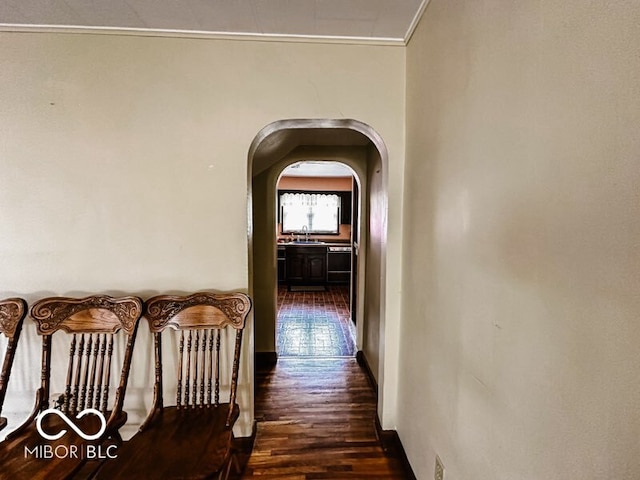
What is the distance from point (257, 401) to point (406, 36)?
8.62 ft

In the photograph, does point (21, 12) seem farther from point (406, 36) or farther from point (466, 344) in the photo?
point (466, 344)

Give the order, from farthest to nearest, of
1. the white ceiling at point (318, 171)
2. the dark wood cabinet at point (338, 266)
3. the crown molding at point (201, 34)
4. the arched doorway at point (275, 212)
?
the dark wood cabinet at point (338, 266) < the white ceiling at point (318, 171) < the arched doorway at point (275, 212) < the crown molding at point (201, 34)

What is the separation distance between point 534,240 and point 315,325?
3.73 meters

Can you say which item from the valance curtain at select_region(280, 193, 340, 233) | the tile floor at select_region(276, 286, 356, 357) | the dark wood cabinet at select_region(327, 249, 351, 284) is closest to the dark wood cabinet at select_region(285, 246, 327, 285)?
the dark wood cabinet at select_region(327, 249, 351, 284)

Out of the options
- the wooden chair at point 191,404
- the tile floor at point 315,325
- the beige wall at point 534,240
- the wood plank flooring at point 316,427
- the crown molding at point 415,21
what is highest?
the crown molding at point 415,21

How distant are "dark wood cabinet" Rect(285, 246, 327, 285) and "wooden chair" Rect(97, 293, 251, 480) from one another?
445 cm

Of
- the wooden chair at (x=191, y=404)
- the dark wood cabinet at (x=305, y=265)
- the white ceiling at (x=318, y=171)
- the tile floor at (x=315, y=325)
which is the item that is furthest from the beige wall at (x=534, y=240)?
the dark wood cabinet at (x=305, y=265)

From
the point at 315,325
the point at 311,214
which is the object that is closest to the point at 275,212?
the point at 315,325

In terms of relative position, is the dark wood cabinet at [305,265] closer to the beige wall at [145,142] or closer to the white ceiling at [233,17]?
the beige wall at [145,142]

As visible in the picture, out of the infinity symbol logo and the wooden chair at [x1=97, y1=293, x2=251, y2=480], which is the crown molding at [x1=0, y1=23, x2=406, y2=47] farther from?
the infinity symbol logo

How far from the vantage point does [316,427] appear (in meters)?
2.18

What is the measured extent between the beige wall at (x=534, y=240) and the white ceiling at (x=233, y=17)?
34cm

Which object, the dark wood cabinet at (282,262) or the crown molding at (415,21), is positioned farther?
the dark wood cabinet at (282,262)

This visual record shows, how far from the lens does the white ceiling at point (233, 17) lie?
5.06 ft
